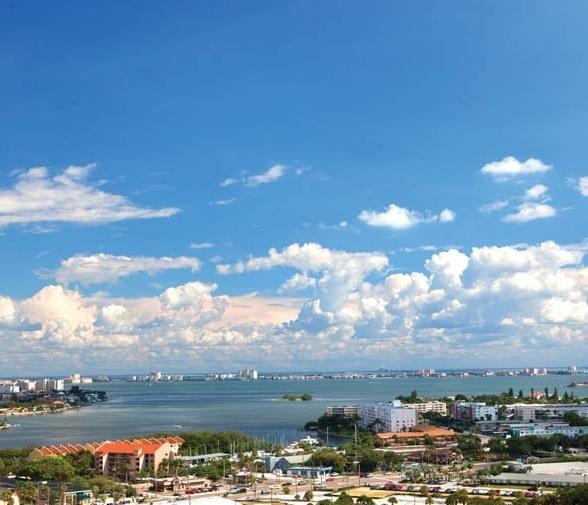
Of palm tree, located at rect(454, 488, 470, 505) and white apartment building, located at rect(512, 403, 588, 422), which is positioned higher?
palm tree, located at rect(454, 488, 470, 505)

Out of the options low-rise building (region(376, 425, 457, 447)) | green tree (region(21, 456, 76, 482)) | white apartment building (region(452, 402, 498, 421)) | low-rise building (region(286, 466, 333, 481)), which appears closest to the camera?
green tree (region(21, 456, 76, 482))

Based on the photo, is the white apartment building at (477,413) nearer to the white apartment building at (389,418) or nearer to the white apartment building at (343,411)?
the white apartment building at (389,418)

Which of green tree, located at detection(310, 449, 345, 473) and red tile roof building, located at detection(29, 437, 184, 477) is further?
green tree, located at detection(310, 449, 345, 473)

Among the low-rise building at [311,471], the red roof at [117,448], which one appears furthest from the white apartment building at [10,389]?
the low-rise building at [311,471]

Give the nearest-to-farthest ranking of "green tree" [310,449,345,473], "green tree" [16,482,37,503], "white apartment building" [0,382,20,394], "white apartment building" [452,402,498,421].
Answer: "green tree" [16,482,37,503]
"green tree" [310,449,345,473]
"white apartment building" [452,402,498,421]
"white apartment building" [0,382,20,394]

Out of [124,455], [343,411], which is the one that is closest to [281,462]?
[124,455]

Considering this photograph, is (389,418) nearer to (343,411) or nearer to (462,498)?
(343,411)

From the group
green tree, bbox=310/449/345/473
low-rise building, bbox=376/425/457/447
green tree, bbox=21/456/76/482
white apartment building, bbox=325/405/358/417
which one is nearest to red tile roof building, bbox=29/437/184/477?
green tree, bbox=21/456/76/482

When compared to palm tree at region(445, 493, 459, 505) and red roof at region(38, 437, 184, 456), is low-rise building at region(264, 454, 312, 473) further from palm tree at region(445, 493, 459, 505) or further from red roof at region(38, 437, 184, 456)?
palm tree at region(445, 493, 459, 505)

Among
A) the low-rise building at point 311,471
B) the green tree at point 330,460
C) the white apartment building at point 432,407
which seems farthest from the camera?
the white apartment building at point 432,407
